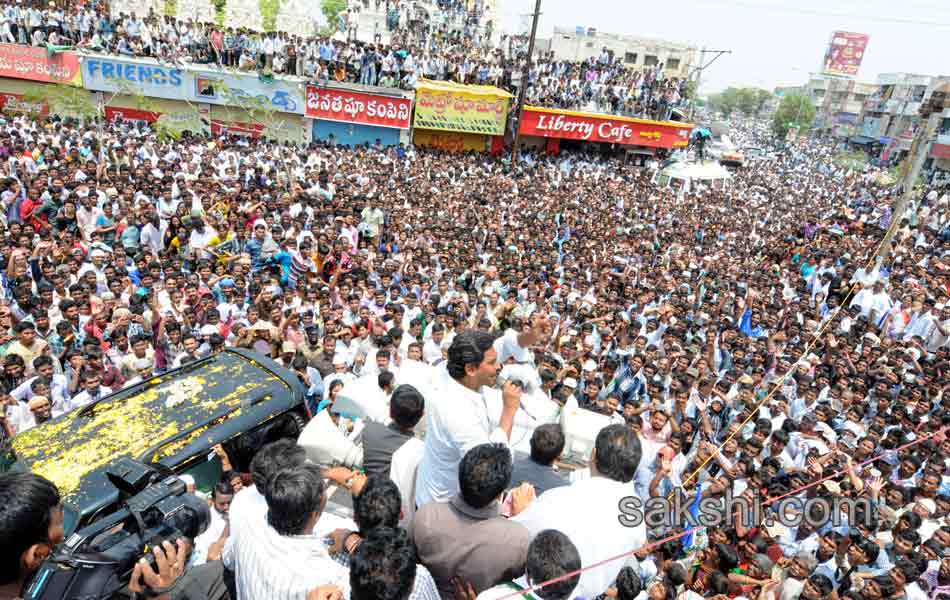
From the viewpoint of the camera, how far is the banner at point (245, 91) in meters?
18.9

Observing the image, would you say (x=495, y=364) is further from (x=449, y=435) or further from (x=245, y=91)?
(x=245, y=91)

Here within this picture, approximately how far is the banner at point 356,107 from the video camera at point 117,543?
1961 centimetres

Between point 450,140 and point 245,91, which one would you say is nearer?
point 245,91

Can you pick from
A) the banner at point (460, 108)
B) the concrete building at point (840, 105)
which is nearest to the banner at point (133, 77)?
the banner at point (460, 108)

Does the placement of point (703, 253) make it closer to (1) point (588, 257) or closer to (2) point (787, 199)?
(1) point (588, 257)

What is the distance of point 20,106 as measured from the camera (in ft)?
59.2

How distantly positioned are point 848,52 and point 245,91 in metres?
92.5

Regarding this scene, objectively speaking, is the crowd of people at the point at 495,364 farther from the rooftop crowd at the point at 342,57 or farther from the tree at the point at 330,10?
the tree at the point at 330,10

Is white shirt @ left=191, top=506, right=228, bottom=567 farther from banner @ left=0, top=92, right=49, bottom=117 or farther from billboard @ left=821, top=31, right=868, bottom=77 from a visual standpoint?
billboard @ left=821, top=31, right=868, bottom=77

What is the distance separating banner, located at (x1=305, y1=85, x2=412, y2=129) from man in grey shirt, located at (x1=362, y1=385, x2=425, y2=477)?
19.1 m

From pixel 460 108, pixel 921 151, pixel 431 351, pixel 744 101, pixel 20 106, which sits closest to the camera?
pixel 431 351

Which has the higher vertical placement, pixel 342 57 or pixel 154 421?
pixel 342 57

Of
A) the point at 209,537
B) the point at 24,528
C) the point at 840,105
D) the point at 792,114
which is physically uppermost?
the point at 840,105

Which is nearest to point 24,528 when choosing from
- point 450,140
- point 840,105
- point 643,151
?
point 450,140
